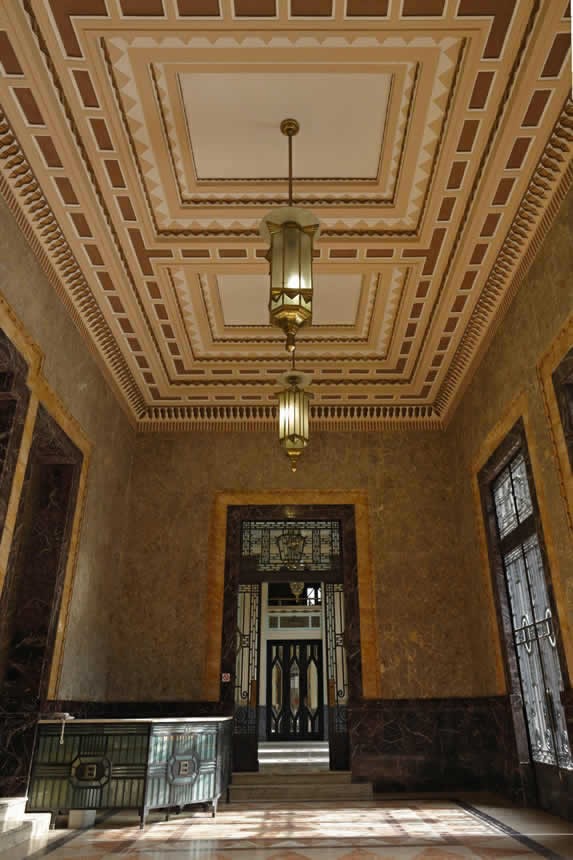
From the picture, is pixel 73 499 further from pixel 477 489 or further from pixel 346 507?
pixel 477 489

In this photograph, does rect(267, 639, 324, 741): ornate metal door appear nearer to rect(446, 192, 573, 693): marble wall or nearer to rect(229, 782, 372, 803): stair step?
rect(229, 782, 372, 803): stair step

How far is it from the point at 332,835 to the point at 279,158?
5.42m

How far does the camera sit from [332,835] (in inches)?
201

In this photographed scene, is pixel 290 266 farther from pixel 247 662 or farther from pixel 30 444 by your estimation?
pixel 247 662

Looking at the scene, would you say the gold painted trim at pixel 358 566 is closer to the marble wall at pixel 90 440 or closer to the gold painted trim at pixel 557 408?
the marble wall at pixel 90 440

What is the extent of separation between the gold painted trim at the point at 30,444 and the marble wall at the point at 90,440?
0.32ft

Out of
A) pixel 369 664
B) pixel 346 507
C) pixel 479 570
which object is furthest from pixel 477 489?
pixel 369 664

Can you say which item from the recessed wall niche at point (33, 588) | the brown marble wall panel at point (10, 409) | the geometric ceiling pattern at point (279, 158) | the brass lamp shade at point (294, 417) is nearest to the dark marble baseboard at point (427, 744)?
the recessed wall niche at point (33, 588)

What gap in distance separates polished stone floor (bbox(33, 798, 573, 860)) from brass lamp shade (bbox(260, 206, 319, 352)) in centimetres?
356

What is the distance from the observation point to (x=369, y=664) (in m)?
7.87

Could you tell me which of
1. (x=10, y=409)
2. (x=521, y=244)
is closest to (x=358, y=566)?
(x=521, y=244)

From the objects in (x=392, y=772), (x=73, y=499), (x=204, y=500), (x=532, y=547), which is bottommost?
(x=392, y=772)

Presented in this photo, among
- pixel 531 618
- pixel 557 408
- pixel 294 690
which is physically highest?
pixel 557 408

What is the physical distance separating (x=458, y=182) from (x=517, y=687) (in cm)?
501
